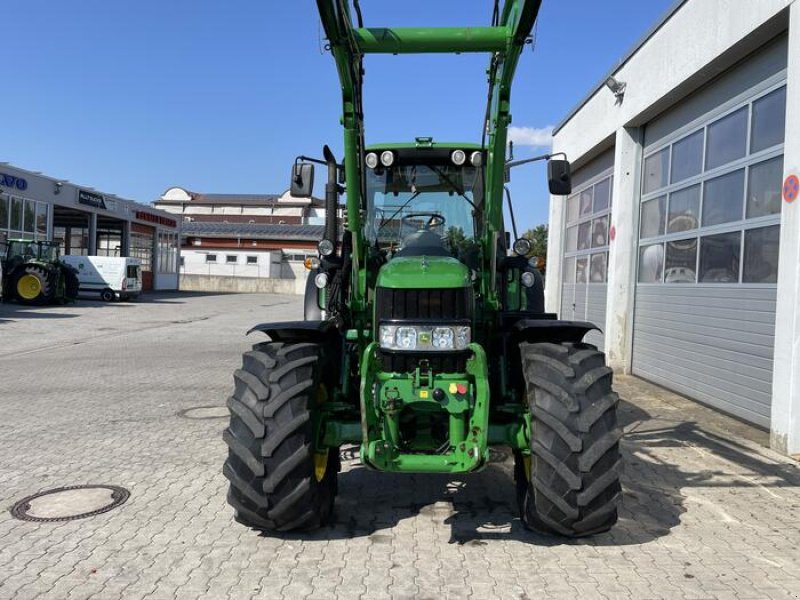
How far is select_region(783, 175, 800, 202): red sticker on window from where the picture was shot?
6.11m

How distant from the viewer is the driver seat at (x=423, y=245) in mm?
4898

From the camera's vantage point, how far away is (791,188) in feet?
20.4

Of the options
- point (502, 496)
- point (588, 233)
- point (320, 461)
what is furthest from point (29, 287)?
point (502, 496)

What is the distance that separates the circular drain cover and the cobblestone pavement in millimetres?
101

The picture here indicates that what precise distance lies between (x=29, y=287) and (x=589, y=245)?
65.4 ft

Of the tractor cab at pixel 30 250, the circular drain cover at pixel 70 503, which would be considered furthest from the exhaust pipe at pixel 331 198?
the tractor cab at pixel 30 250

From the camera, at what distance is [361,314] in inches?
191

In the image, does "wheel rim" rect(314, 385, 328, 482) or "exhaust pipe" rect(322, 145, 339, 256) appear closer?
"wheel rim" rect(314, 385, 328, 482)

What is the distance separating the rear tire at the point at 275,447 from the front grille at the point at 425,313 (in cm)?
52

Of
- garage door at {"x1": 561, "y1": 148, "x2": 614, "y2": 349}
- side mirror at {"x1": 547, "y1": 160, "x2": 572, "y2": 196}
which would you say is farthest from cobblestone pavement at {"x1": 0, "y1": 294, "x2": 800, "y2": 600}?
garage door at {"x1": 561, "y1": 148, "x2": 614, "y2": 349}

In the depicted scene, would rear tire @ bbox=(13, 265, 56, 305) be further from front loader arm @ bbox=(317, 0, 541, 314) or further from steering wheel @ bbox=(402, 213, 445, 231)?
front loader arm @ bbox=(317, 0, 541, 314)

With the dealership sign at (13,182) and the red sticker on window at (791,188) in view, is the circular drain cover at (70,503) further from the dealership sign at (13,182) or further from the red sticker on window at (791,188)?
the dealership sign at (13,182)

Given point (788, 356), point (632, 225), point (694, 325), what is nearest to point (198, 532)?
point (788, 356)

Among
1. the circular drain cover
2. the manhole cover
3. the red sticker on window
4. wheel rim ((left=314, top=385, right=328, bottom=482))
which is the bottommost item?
the circular drain cover
